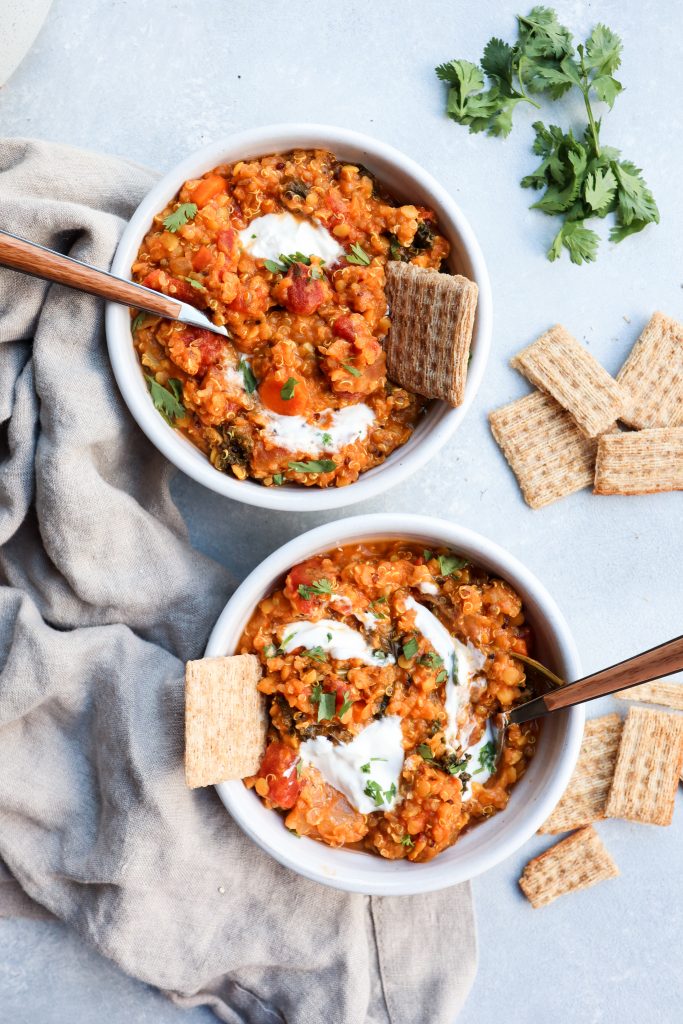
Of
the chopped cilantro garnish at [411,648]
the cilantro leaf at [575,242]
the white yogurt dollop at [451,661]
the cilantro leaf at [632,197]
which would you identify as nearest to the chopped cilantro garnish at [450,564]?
the white yogurt dollop at [451,661]

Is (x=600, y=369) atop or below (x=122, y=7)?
below

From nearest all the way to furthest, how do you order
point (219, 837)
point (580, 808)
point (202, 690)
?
1. point (202, 690)
2. point (219, 837)
3. point (580, 808)

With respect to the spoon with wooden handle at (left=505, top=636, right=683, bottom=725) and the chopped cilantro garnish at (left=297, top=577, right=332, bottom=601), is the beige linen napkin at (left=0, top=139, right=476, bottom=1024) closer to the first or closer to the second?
the chopped cilantro garnish at (left=297, top=577, right=332, bottom=601)

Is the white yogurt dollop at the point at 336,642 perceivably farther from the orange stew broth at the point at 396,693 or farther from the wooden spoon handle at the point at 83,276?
the wooden spoon handle at the point at 83,276

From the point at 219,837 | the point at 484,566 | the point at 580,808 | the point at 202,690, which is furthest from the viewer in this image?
the point at 580,808

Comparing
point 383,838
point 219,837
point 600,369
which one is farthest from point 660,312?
point 219,837

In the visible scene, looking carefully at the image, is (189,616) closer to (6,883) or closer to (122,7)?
(6,883)

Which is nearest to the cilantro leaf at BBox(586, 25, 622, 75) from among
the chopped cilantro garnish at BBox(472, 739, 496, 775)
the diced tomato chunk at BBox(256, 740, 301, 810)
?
the chopped cilantro garnish at BBox(472, 739, 496, 775)
